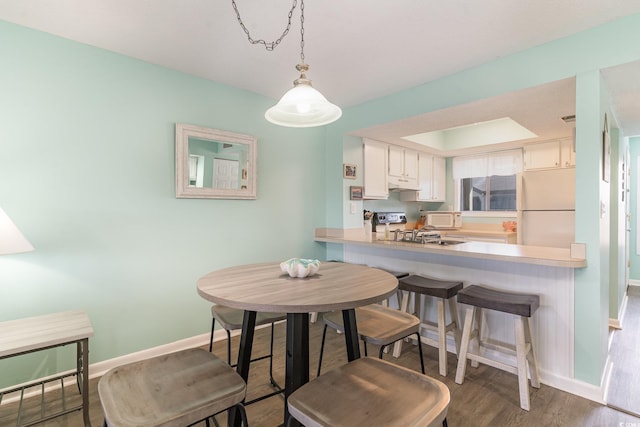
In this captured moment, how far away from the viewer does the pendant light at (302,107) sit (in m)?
1.59

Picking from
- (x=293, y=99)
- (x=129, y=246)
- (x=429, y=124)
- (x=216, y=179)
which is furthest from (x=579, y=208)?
(x=129, y=246)

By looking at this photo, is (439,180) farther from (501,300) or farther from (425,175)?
(501,300)

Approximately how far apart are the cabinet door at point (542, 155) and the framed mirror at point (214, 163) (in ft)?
11.1

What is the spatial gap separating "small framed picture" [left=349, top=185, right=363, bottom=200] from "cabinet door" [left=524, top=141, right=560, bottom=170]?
2.22 metres

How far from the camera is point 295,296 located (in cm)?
124

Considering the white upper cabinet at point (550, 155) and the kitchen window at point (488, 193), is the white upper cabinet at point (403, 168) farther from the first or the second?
the white upper cabinet at point (550, 155)

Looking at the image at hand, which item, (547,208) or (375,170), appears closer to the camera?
(547,208)

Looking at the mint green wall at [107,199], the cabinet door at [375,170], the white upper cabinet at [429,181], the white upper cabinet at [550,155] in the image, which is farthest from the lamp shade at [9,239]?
the white upper cabinet at [550,155]

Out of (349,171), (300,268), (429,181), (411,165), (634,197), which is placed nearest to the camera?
(300,268)

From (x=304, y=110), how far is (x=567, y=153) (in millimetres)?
3456

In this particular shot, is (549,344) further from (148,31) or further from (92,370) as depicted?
(148,31)

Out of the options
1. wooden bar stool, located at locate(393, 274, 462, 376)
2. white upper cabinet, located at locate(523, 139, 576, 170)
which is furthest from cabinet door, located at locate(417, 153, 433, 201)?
wooden bar stool, located at locate(393, 274, 462, 376)

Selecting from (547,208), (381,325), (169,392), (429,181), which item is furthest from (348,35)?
(429,181)

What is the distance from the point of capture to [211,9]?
68.4 inches
